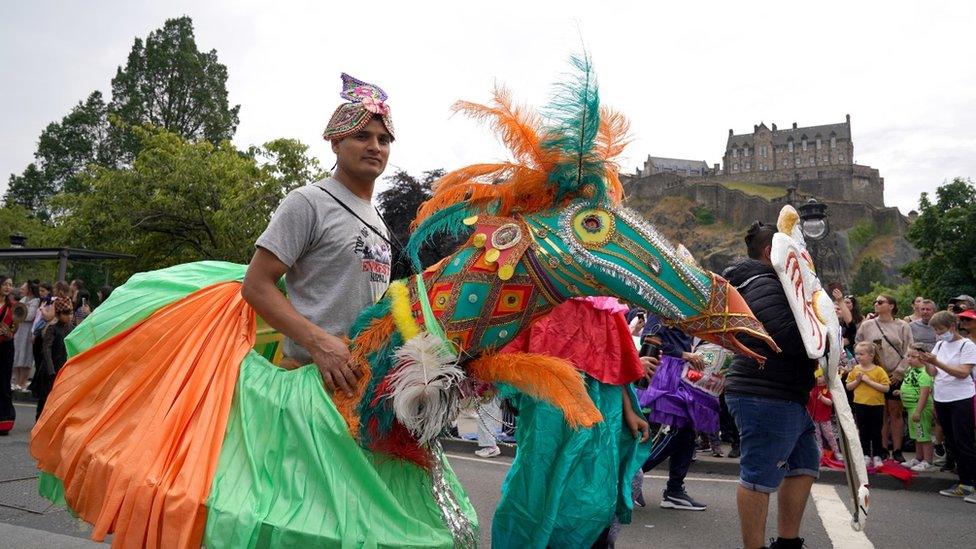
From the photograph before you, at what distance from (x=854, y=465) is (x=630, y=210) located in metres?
2.42

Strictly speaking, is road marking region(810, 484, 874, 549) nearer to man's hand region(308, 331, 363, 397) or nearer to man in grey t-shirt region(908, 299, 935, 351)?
man in grey t-shirt region(908, 299, 935, 351)

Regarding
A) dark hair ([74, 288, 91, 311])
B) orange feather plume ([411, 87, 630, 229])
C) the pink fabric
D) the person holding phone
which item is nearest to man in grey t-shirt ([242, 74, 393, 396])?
orange feather plume ([411, 87, 630, 229])

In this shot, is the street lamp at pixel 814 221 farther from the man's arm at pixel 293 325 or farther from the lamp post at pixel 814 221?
the man's arm at pixel 293 325

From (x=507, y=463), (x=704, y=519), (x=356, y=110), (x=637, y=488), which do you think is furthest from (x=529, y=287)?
(x=507, y=463)

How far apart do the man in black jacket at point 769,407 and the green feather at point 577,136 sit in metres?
2.20

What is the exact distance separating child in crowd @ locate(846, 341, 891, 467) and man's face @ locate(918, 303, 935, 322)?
1.17 meters

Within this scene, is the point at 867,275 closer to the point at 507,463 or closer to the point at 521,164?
the point at 507,463

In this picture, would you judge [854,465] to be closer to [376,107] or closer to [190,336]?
[376,107]

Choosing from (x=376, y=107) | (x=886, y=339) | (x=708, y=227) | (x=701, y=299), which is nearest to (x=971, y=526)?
(x=886, y=339)

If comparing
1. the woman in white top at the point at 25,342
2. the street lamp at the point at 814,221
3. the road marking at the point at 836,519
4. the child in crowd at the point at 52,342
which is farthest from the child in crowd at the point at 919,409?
the woman in white top at the point at 25,342

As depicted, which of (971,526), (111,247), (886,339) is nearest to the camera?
(971,526)

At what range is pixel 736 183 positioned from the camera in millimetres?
98562

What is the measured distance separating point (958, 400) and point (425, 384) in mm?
7146

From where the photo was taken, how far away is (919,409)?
7.85 meters
